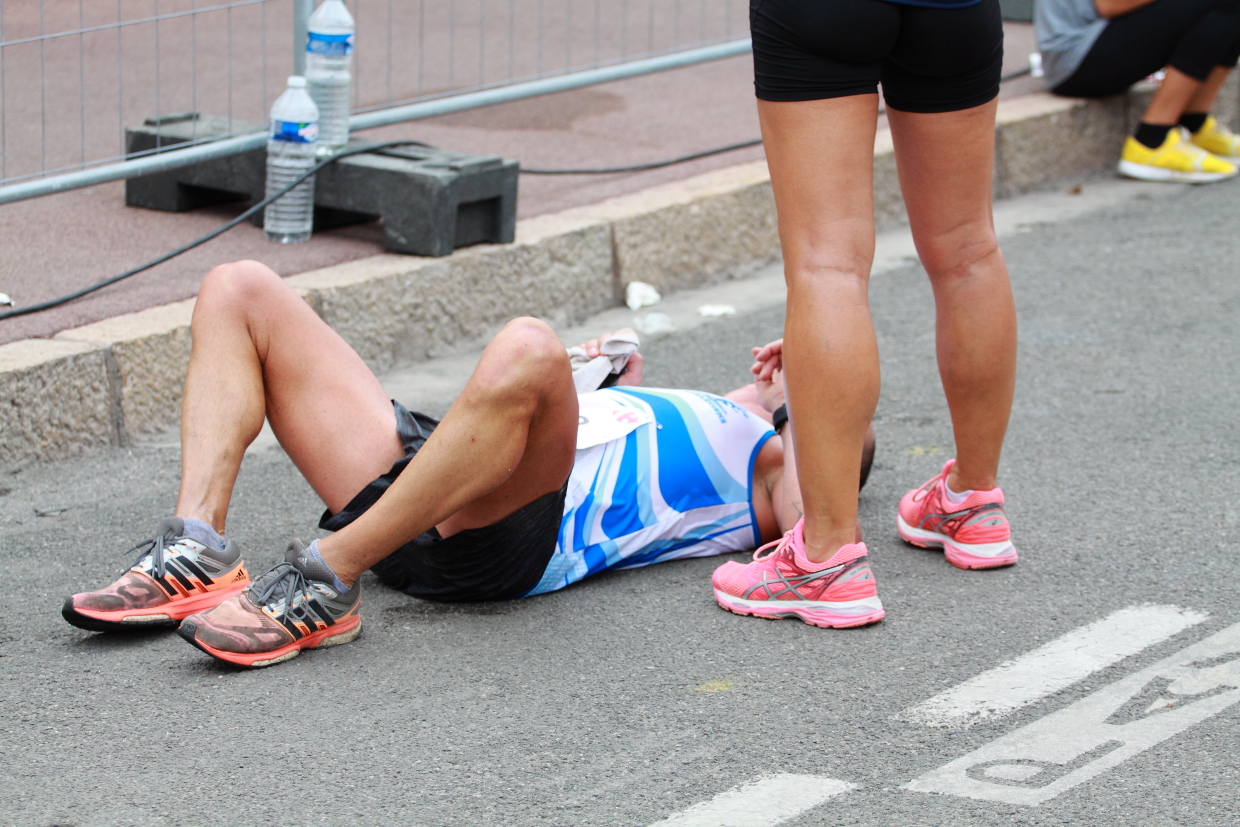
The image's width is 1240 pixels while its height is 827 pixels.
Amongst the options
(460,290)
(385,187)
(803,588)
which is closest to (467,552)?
(803,588)

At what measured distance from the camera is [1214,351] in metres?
4.26

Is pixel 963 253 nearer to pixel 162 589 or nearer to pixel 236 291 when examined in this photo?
pixel 236 291

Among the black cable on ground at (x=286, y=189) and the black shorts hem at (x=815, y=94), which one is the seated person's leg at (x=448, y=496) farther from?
the black cable on ground at (x=286, y=189)

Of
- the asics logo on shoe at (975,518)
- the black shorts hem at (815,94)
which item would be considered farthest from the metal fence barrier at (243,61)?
the asics logo on shoe at (975,518)

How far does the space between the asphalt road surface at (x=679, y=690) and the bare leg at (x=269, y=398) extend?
0.28m

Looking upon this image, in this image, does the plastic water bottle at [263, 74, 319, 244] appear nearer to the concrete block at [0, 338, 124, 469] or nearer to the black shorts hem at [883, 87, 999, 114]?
the concrete block at [0, 338, 124, 469]

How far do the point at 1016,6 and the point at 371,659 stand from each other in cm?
726

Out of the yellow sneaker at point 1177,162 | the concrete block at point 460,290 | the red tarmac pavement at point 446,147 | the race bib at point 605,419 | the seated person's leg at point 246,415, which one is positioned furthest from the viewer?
the yellow sneaker at point 1177,162

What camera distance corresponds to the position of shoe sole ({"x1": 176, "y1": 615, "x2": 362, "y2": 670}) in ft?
7.64

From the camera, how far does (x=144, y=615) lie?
2457 millimetres

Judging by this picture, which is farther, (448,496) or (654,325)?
(654,325)

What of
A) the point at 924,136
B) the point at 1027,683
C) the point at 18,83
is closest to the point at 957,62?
the point at 924,136

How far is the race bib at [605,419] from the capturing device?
2730 mm

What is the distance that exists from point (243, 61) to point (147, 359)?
121 inches
